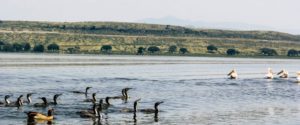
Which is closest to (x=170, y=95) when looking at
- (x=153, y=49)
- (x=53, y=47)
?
(x=53, y=47)

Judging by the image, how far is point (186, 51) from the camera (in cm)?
→ 17625

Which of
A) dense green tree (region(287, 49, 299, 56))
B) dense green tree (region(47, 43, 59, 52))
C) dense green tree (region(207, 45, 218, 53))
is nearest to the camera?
dense green tree (region(47, 43, 59, 52))

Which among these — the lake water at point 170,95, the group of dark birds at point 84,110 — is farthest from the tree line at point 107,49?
the group of dark birds at point 84,110

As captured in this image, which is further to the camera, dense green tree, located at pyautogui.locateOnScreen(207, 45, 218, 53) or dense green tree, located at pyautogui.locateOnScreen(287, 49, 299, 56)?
dense green tree, located at pyautogui.locateOnScreen(287, 49, 299, 56)

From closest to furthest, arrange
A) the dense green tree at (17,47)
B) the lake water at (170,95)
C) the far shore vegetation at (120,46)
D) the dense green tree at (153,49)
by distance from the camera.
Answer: the lake water at (170,95) < the dense green tree at (17,47) < the far shore vegetation at (120,46) < the dense green tree at (153,49)

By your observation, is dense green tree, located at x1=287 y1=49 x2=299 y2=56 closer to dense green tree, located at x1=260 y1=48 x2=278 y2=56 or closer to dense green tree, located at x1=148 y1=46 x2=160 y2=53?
dense green tree, located at x1=260 y1=48 x2=278 y2=56

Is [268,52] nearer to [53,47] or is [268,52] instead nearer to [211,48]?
[211,48]

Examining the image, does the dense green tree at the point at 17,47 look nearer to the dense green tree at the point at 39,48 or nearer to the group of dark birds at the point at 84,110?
the dense green tree at the point at 39,48

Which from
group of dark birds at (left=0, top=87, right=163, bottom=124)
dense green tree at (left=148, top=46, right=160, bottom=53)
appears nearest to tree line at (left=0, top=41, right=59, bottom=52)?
dense green tree at (left=148, top=46, right=160, bottom=53)

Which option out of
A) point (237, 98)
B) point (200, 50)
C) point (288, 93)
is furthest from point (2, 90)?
→ point (200, 50)

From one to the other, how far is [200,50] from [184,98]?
12313 cm

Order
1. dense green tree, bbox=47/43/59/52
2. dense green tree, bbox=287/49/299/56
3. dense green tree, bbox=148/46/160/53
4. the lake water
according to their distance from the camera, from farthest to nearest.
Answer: dense green tree, bbox=287/49/299/56, dense green tree, bbox=148/46/160/53, dense green tree, bbox=47/43/59/52, the lake water

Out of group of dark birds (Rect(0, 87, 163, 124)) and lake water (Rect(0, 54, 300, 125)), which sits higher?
group of dark birds (Rect(0, 87, 163, 124))

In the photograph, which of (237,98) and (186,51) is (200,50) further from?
(237,98)
